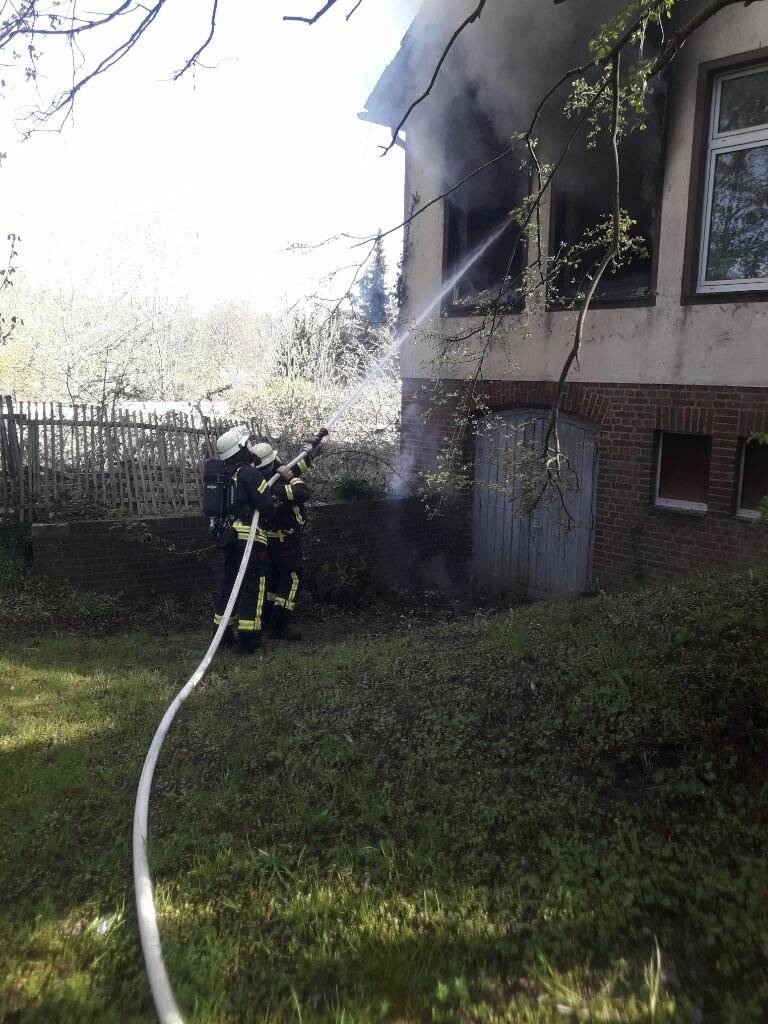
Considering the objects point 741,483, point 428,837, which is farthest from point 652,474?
point 428,837

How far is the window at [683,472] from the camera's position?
7.46 metres

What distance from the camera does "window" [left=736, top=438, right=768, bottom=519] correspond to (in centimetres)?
695

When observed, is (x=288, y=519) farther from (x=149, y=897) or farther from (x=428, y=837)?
(x=149, y=897)

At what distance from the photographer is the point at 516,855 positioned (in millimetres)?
3010

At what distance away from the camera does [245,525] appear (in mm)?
6719

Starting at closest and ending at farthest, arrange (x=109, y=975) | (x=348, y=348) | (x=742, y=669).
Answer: (x=109, y=975) < (x=742, y=669) < (x=348, y=348)

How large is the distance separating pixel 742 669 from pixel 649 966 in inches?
71.6

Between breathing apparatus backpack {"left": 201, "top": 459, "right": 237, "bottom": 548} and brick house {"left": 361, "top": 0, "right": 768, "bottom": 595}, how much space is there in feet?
8.15

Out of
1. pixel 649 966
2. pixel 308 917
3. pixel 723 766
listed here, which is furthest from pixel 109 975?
pixel 723 766

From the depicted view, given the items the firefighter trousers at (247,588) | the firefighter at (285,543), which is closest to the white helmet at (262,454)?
the firefighter at (285,543)

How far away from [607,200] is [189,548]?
586 cm

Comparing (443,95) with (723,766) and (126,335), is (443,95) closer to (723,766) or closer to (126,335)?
(723,766)

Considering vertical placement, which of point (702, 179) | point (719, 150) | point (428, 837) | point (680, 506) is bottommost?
point (428, 837)

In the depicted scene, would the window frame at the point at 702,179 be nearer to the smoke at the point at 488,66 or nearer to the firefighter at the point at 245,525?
the smoke at the point at 488,66
